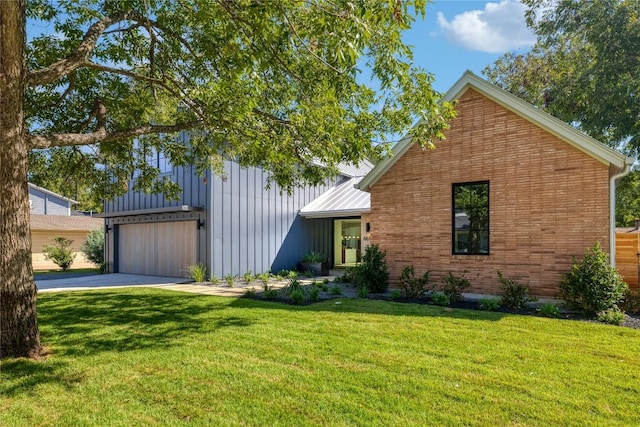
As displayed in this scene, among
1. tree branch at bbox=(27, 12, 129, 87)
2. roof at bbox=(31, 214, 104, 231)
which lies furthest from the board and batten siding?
roof at bbox=(31, 214, 104, 231)

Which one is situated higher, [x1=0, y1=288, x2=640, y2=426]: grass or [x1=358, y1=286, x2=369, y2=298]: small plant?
[x1=0, y1=288, x2=640, y2=426]: grass

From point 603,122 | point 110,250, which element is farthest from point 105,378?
point 603,122

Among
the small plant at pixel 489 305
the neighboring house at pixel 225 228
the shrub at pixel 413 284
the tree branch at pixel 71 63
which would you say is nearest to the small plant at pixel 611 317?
the small plant at pixel 489 305

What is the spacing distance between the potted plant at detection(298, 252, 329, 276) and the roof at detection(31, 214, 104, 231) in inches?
823

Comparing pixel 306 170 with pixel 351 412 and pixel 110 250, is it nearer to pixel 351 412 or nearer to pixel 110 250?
pixel 351 412

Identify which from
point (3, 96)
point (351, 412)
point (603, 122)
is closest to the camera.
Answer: point (351, 412)

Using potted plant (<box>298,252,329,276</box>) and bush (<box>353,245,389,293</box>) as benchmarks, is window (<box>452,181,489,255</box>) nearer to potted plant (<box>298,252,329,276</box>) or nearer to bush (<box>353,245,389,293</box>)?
bush (<box>353,245,389,293</box>)

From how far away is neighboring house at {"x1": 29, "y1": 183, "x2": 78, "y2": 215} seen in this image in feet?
112

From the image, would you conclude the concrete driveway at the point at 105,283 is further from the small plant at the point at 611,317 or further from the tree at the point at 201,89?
the small plant at the point at 611,317

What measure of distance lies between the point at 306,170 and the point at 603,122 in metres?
12.7

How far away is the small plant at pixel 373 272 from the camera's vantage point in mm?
10922

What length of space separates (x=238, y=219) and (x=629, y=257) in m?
12.0

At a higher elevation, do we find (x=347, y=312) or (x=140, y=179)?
(x=140, y=179)

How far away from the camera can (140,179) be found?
1005 centimetres
